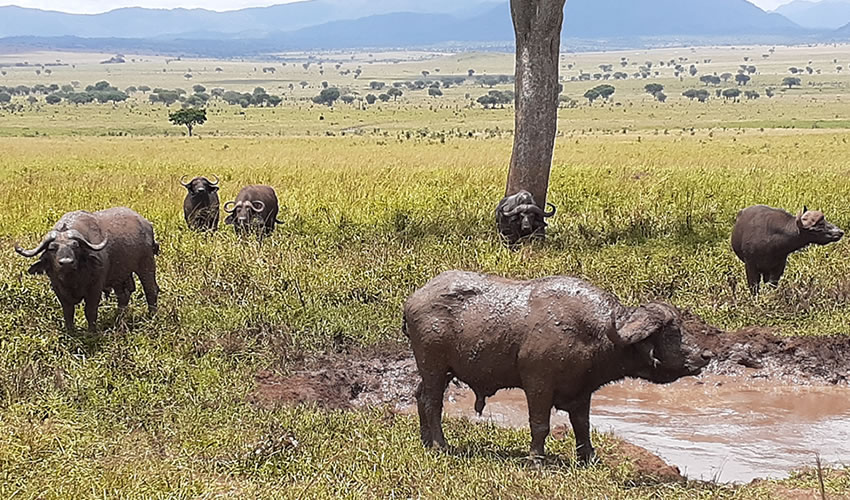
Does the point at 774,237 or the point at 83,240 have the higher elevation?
the point at 83,240

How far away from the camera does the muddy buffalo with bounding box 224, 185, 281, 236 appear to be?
13.4 m

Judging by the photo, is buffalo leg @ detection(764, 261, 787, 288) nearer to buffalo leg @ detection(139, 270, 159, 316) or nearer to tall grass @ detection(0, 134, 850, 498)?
tall grass @ detection(0, 134, 850, 498)

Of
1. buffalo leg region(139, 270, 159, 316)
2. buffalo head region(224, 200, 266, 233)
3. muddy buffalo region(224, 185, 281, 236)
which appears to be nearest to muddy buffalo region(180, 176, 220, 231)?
muddy buffalo region(224, 185, 281, 236)

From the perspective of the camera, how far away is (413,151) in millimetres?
30766

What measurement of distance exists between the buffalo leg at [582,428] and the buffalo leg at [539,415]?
23 cm

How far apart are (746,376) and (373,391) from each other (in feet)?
11.1

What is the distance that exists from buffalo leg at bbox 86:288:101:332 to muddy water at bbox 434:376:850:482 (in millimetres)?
3328

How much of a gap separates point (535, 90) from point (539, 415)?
8360 mm

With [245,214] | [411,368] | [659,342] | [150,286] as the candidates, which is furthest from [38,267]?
[659,342]

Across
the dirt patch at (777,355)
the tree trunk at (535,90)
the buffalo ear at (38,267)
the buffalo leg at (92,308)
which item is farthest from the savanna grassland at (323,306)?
the tree trunk at (535,90)

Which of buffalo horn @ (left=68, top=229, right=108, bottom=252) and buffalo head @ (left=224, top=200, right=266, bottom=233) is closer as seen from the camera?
buffalo horn @ (left=68, top=229, right=108, bottom=252)

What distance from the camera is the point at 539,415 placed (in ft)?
19.6

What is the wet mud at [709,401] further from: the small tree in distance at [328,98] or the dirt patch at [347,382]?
the small tree in distance at [328,98]

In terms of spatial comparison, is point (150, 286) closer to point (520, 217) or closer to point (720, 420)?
point (520, 217)
